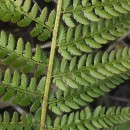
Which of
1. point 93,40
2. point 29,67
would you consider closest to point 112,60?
point 93,40

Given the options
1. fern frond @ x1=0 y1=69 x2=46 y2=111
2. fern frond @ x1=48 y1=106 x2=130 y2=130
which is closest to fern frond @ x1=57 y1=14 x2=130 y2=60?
fern frond @ x1=0 y1=69 x2=46 y2=111

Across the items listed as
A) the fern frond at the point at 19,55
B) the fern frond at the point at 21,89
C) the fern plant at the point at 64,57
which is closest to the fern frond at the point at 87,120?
the fern plant at the point at 64,57

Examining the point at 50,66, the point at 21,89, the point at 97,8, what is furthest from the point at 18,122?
the point at 97,8

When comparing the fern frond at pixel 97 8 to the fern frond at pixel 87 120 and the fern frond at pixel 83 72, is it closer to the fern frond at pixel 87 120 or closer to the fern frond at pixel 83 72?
the fern frond at pixel 83 72

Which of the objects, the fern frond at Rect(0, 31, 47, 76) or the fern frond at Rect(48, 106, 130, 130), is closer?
the fern frond at Rect(0, 31, 47, 76)

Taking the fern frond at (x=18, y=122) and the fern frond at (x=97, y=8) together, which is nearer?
the fern frond at (x=97, y=8)

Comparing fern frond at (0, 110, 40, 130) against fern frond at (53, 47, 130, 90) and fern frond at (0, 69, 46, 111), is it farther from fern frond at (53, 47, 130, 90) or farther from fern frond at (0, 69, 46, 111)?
fern frond at (53, 47, 130, 90)

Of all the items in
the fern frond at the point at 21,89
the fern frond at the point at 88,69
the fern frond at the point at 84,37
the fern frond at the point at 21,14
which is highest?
the fern frond at the point at 21,14

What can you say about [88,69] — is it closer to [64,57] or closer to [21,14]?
[64,57]
